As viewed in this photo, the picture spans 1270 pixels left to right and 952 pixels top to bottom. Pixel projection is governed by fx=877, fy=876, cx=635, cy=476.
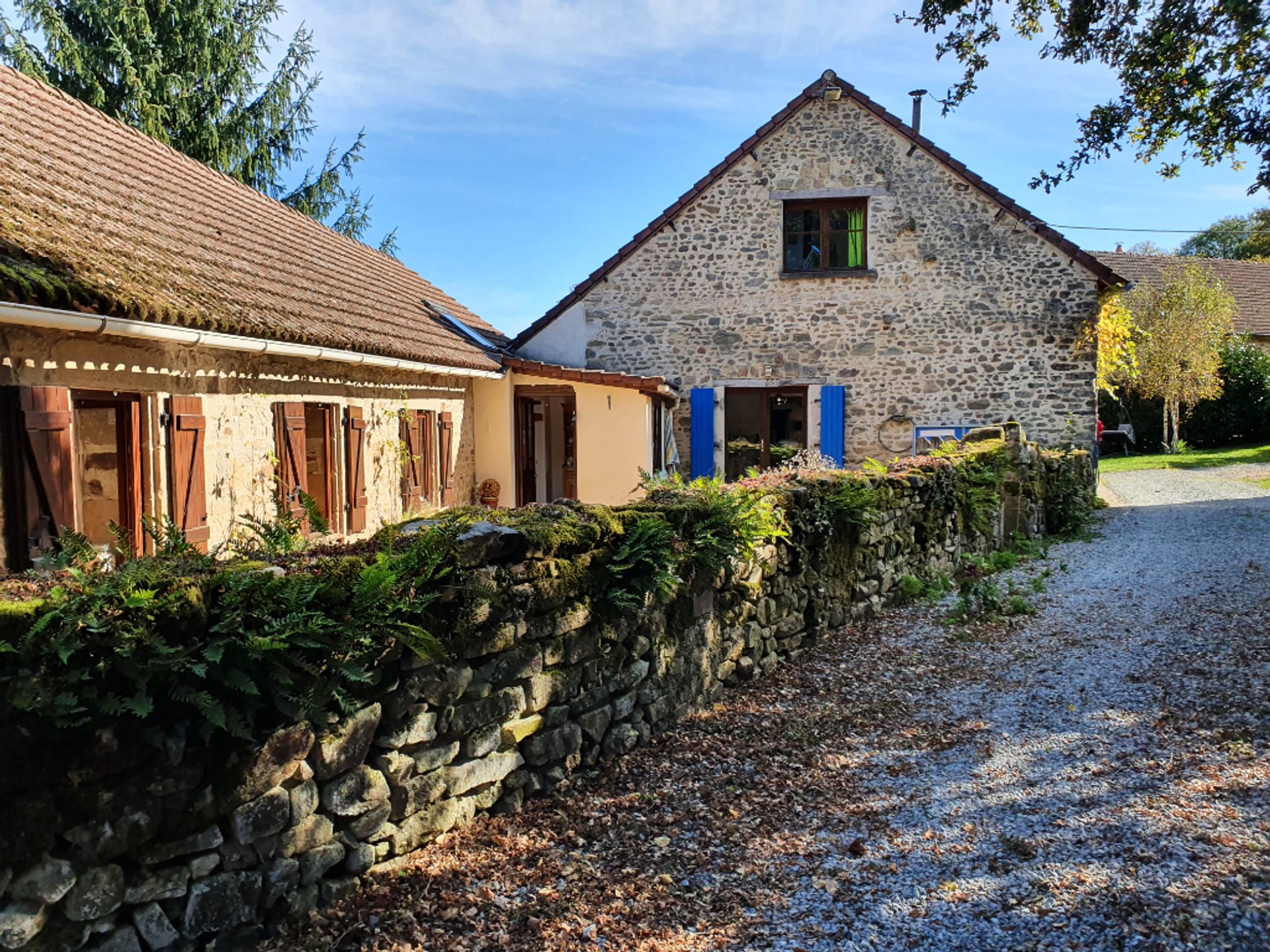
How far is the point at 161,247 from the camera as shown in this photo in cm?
707

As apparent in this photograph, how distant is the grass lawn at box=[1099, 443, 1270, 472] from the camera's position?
22.3m

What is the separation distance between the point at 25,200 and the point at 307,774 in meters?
4.85

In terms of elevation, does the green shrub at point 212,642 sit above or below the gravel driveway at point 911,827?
above

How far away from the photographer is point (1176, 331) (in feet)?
81.0

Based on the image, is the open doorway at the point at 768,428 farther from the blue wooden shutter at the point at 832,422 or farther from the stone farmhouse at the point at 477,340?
the blue wooden shutter at the point at 832,422

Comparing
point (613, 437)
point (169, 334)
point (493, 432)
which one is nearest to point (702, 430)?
point (613, 437)

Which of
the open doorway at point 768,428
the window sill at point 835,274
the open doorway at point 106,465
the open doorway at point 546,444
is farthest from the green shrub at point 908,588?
the window sill at point 835,274

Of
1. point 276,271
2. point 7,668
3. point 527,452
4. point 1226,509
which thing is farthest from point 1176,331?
point 7,668

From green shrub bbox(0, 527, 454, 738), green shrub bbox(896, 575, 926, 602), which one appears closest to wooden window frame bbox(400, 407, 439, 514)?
green shrub bbox(896, 575, 926, 602)

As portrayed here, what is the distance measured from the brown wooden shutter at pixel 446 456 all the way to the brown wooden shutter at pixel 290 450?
3.49 metres

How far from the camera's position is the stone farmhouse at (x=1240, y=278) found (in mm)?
29344

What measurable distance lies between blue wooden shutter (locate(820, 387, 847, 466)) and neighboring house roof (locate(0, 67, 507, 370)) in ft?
18.4

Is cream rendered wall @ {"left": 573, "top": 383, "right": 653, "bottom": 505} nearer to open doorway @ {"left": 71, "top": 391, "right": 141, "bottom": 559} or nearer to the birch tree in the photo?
open doorway @ {"left": 71, "top": 391, "right": 141, "bottom": 559}

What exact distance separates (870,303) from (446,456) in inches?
297
